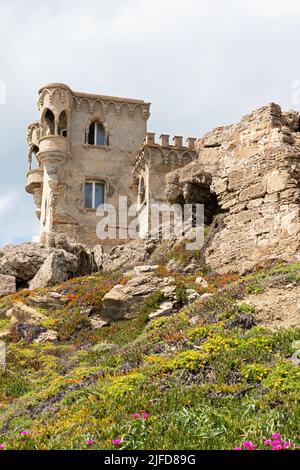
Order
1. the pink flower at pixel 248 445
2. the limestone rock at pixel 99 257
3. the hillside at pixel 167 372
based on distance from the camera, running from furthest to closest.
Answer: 1. the limestone rock at pixel 99 257
2. the hillside at pixel 167 372
3. the pink flower at pixel 248 445

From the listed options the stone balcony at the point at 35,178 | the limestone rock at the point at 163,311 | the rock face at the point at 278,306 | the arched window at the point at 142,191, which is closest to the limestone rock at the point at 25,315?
the limestone rock at the point at 163,311

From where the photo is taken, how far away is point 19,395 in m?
11.8

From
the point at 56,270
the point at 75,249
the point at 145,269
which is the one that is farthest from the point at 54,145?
the point at 145,269

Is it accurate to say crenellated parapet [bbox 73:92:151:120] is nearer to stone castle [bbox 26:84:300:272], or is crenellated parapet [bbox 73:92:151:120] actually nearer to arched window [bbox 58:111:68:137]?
stone castle [bbox 26:84:300:272]

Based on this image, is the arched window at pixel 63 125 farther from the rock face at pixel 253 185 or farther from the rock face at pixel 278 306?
the rock face at pixel 278 306

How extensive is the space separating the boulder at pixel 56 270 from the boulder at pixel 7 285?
0.76m

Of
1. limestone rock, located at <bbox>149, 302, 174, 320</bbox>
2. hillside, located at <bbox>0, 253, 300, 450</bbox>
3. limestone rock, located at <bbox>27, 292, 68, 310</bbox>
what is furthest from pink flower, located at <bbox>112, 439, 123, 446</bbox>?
limestone rock, located at <bbox>27, 292, 68, 310</bbox>

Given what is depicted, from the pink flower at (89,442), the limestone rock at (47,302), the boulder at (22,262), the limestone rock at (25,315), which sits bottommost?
the pink flower at (89,442)

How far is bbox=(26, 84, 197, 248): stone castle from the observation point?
118ft

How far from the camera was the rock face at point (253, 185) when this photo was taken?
16.9 metres

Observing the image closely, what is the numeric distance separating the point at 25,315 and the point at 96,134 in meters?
23.3

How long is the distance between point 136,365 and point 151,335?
6.70ft
